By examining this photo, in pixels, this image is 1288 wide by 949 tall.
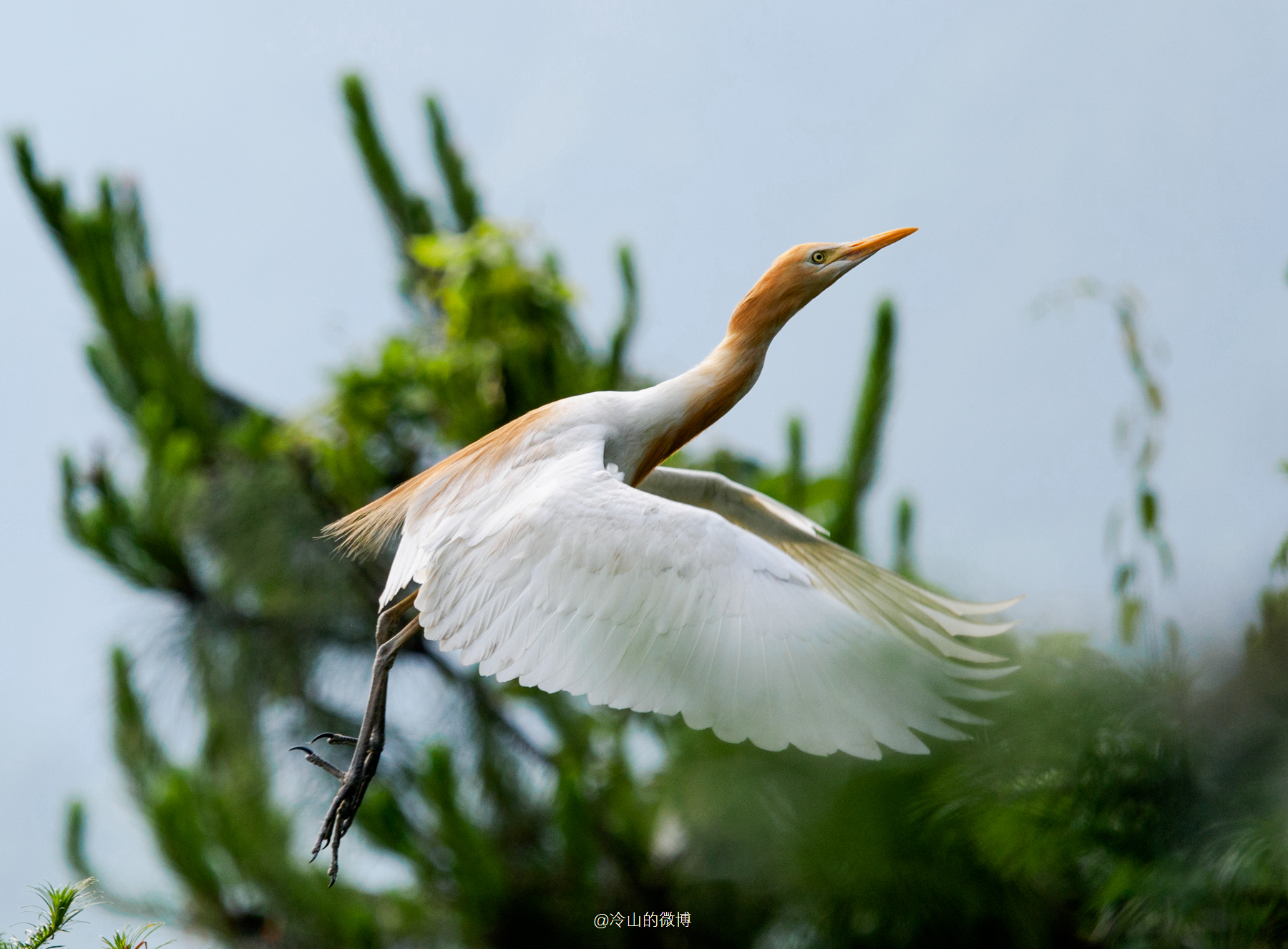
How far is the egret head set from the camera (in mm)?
1186

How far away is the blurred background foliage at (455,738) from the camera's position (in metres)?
1.85

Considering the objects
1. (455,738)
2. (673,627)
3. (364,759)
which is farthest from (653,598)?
(455,738)

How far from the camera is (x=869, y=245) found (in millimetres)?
1182

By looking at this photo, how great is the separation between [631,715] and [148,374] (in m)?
1.53

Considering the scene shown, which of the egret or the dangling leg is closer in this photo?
the egret

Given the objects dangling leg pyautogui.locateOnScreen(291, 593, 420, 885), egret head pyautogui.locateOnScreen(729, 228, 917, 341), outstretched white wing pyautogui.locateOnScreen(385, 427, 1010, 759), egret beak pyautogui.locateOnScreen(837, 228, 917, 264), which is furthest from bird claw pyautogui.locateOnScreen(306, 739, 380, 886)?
egret beak pyautogui.locateOnScreen(837, 228, 917, 264)

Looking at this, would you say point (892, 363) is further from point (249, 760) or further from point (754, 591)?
point (249, 760)

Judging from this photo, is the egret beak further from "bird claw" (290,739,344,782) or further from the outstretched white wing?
"bird claw" (290,739,344,782)

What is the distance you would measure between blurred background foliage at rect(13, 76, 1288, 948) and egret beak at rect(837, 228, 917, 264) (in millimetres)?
496

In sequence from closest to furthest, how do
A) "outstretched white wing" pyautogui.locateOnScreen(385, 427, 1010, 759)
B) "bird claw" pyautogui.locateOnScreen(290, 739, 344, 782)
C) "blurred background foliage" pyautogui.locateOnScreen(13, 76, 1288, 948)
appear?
"outstretched white wing" pyautogui.locateOnScreen(385, 427, 1010, 759)
"bird claw" pyautogui.locateOnScreen(290, 739, 344, 782)
"blurred background foliage" pyautogui.locateOnScreen(13, 76, 1288, 948)

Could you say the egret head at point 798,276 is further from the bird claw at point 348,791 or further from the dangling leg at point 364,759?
the bird claw at point 348,791

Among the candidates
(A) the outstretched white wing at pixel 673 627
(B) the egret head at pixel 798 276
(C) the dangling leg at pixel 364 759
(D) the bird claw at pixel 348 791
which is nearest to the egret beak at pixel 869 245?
(B) the egret head at pixel 798 276

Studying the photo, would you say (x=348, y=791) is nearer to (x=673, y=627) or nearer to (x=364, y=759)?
(x=364, y=759)

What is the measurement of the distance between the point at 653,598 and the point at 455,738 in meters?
1.93
